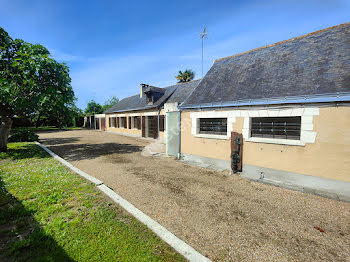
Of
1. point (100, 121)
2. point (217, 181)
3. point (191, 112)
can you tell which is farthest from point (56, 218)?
point (100, 121)

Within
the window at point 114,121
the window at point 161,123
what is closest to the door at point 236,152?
the window at point 161,123

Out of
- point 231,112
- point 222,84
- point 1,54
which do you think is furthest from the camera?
point 222,84

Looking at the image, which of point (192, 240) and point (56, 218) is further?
point (56, 218)

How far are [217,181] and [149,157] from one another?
431 centimetres

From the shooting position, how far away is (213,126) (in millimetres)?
6953

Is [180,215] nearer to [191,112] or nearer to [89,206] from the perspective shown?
[89,206]

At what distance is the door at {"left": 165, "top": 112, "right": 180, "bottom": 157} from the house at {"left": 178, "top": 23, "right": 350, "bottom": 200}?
0.33 meters

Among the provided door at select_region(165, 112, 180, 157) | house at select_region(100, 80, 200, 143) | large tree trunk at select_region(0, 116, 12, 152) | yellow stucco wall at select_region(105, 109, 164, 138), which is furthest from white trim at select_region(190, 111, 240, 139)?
large tree trunk at select_region(0, 116, 12, 152)

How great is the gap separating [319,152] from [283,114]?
4.77 ft

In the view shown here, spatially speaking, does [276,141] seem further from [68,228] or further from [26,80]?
[26,80]

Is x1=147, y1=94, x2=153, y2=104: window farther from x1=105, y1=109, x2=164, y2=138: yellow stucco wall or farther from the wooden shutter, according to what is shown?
the wooden shutter

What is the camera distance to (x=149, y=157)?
8414 mm

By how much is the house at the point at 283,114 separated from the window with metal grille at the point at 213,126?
4cm

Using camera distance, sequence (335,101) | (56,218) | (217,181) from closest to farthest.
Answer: (56,218) < (335,101) < (217,181)
